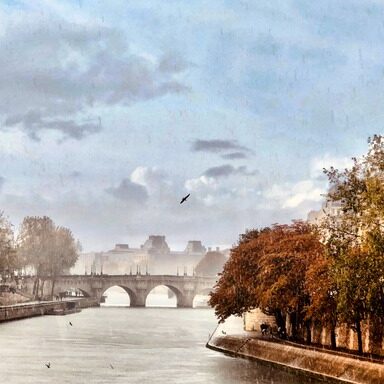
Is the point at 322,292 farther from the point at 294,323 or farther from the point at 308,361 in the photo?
the point at 294,323

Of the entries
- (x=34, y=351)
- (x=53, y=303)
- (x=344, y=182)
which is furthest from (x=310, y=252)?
(x=53, y=303)

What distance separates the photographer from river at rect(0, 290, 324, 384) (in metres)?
66.2

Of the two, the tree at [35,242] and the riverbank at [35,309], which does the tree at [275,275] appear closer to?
the riverbank at [35,309]

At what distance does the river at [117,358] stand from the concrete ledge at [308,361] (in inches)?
61.9

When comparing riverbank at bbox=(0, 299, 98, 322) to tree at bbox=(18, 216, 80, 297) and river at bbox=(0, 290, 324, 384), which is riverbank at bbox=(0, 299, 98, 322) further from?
tree at bbox=(18, 216, 80, 297)

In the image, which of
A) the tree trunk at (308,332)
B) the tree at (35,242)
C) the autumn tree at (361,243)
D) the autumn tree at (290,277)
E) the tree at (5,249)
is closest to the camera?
the autumn tree at (361,243)

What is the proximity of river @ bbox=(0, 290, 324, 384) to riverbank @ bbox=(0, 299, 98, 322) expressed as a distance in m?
3.31

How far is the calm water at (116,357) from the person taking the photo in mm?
66438

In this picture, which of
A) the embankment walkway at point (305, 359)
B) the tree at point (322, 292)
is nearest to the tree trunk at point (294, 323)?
the embankment walkway at point (305, 359)

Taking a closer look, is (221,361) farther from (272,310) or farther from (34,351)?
(34,351)

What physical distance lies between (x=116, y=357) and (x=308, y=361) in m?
23.1

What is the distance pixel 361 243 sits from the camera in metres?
61.9

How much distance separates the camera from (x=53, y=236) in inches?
7461

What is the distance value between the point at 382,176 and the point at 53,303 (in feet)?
395
